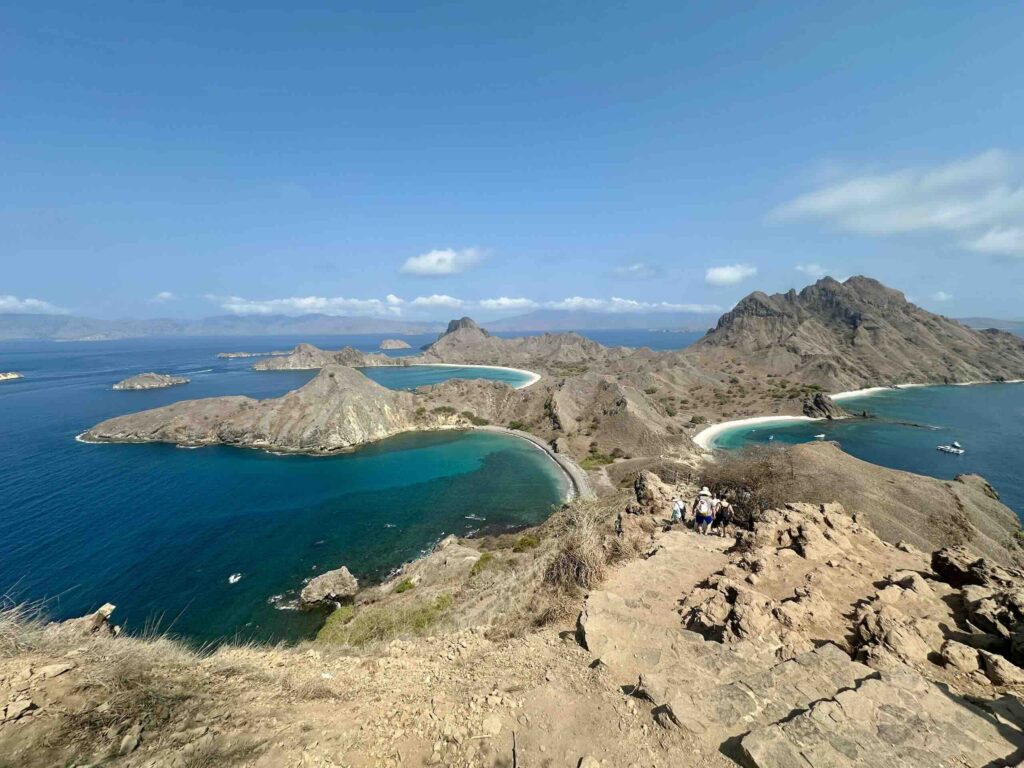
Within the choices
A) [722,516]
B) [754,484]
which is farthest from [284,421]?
[754,484]

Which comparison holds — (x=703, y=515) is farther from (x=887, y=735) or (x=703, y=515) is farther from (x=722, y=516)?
(x=887, y=735)

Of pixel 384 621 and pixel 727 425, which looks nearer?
pixel 384 621

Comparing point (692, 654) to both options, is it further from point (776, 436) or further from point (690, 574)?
point (776, 436)

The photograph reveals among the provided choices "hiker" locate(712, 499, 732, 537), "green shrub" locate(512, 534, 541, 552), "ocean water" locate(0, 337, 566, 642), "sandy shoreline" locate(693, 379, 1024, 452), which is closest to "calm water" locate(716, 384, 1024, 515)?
"sandy shoreline" locate(693, 379, 1024, 452)

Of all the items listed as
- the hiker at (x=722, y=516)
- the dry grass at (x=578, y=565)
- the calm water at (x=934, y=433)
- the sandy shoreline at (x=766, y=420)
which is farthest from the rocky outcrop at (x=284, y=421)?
the calm water at (x=934, y=433)

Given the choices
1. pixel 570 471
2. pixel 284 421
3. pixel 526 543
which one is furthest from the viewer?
pixel 284 421

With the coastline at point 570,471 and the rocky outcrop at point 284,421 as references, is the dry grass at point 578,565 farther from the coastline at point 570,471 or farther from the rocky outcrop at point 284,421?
the rocky outcrop at point 284,421

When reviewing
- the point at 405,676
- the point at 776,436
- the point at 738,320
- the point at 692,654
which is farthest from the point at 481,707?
the point at 738,320
